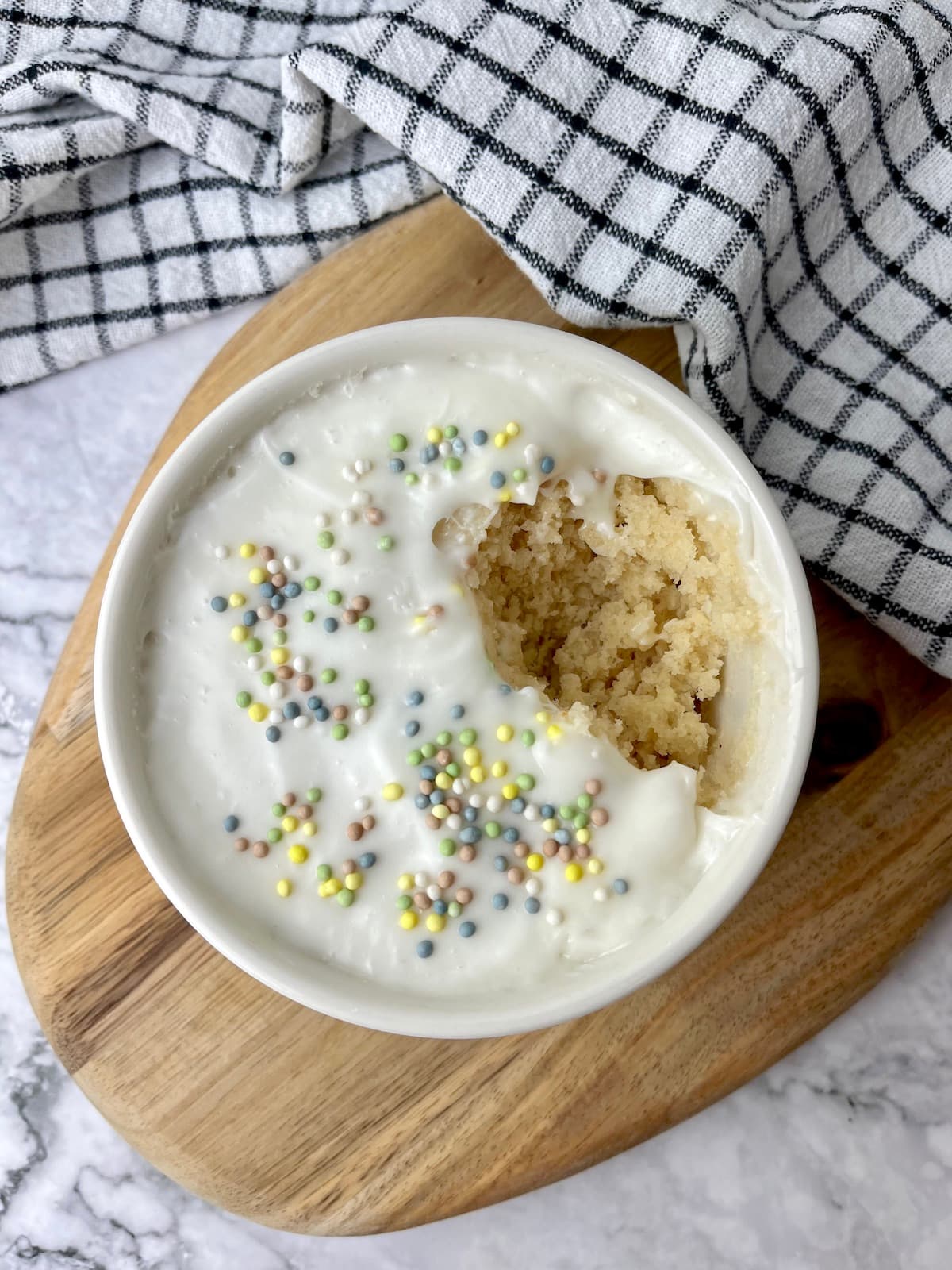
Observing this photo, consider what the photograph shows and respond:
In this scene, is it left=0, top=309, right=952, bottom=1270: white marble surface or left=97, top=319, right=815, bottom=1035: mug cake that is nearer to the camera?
left=97, top=319, right=815, bottom=1035: mug cake

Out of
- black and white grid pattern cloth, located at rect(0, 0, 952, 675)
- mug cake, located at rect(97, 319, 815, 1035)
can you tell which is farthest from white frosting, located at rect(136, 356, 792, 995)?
black and white grid pattern cloth, located at rect(0, 0, 952, 675)

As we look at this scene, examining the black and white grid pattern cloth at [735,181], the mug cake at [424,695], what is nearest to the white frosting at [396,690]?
the mug cake at [424,695]

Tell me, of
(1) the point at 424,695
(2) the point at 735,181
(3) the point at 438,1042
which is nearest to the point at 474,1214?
(3) the point at 438,1042

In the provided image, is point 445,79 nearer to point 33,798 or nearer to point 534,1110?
point 33,798

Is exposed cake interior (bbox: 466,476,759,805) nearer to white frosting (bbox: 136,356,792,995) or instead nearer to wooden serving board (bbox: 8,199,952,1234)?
white frosting (bbox: 136,356,792,995)

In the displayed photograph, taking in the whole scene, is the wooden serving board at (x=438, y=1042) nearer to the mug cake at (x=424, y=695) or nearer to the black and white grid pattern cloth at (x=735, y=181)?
the black and white grid pattern cloth at (x=735, y=181)

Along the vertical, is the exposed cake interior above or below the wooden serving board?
above

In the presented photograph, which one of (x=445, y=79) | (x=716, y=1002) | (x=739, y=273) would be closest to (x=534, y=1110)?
(x=716, y=1002)
